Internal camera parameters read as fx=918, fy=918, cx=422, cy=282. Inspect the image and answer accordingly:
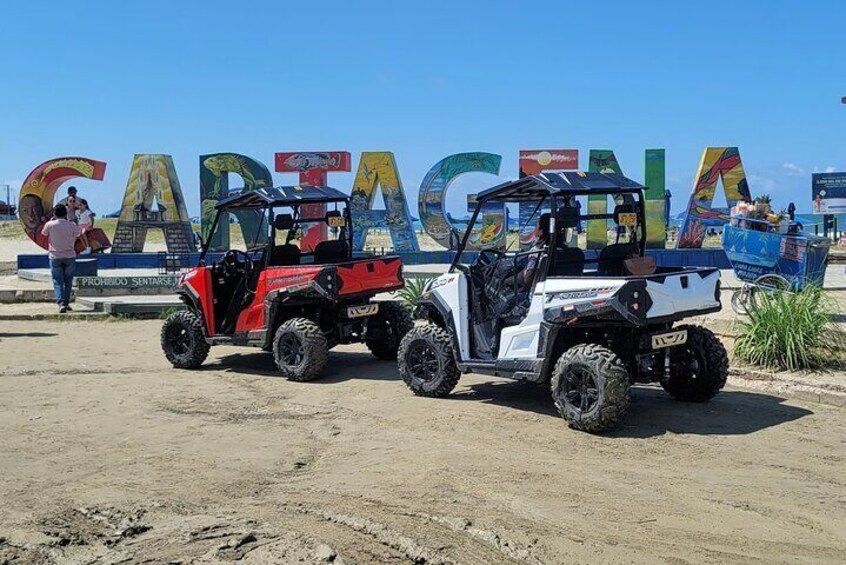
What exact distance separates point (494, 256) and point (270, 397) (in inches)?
101

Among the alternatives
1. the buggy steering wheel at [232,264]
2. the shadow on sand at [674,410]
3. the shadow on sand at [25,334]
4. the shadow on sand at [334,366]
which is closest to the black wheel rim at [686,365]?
the shadow on sand at [674,410]

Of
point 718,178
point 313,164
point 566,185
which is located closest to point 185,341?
point 566,185

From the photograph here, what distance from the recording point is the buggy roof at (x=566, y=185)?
24.7ft

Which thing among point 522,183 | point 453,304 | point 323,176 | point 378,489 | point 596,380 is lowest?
point 378,489

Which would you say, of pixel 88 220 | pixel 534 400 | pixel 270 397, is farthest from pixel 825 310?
pixel 88 220

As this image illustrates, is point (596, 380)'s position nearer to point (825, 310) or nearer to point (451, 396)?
point (451, 396)

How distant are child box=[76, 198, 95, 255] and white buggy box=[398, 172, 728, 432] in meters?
17.2

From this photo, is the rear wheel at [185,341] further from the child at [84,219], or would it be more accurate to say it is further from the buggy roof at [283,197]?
the child at [84,219]

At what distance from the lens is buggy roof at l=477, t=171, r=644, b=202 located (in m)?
7.52

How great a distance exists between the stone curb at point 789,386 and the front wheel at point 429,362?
9.62 feet

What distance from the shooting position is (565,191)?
24.5 ft

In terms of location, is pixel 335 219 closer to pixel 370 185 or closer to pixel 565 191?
pixel 565 191

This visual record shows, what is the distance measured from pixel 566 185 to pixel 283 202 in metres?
3.55

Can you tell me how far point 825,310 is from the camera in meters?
9.53
